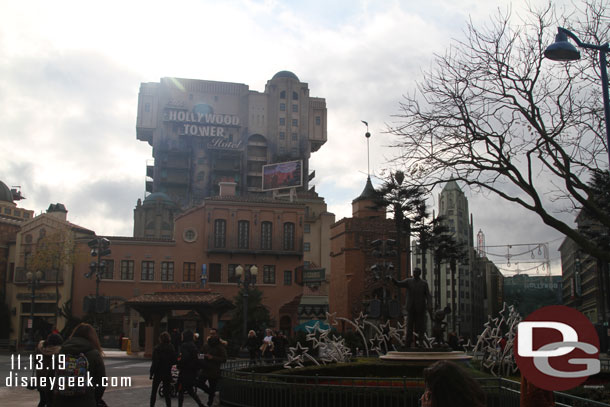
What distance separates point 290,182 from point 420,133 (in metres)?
63.7

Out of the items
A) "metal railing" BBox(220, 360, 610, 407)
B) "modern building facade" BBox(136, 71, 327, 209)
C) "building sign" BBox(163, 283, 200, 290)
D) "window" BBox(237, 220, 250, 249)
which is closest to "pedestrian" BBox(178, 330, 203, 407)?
"metal railing" BBox(220, 360, 610, 407)

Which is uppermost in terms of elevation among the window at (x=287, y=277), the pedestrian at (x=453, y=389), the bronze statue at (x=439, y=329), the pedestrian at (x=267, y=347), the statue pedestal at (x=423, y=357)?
the window at (x=287, y=277)

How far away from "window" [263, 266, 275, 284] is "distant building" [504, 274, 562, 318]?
50.4 meters

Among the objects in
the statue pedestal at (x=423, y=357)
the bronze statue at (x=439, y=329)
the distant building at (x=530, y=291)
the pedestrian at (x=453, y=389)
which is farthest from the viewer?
the distant building at (x=530, y=291)

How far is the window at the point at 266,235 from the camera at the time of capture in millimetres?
55281

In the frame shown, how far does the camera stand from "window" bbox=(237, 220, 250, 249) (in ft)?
180

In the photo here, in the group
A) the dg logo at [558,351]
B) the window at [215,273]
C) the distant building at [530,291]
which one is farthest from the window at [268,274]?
the dg logo at [558,351]

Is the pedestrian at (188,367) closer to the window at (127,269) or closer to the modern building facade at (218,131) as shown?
the window at (127,269)

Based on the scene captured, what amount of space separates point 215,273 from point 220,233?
328 centimetres

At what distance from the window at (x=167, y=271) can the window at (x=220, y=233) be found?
3.89 metres

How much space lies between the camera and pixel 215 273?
177 feet

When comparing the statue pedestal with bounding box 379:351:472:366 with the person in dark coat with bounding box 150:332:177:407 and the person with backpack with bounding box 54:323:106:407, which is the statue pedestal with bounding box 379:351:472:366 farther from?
the person with backpack with bounding box 54:323:106:407

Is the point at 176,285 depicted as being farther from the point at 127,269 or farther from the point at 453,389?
the point at 453,389

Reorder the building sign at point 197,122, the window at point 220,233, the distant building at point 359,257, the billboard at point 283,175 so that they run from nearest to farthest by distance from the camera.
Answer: the window at point 220,233 → the distant building at point 359,257 → the billboard at point 283,175 → the building sign at point 197,122
